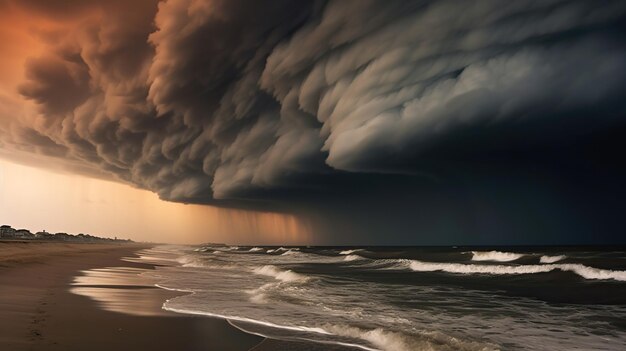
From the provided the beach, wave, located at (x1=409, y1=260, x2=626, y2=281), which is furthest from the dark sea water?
wave, located at (x1=409, y1=260, x2=626, y2=281)

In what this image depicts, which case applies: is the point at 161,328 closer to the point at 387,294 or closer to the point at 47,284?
the point at 47,284

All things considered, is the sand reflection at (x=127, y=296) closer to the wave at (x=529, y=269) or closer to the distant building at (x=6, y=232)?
the wave at (x=529, y=269)

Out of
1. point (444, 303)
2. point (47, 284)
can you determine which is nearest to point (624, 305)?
point (444, 303)

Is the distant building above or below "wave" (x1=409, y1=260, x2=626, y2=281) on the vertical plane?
above

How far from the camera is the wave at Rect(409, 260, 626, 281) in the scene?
95.6 feet

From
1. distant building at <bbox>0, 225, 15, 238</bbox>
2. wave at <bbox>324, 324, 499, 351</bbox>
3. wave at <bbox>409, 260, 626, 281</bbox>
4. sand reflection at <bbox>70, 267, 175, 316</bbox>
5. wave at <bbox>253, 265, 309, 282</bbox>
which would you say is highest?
distant building at <bbox>0, 225, 15, 238</bbox>

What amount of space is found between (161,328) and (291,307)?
543cm

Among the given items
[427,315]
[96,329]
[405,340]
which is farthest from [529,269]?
[96,329]

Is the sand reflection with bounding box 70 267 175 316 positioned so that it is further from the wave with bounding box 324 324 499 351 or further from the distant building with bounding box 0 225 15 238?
the distant building with bounding box 0 225 15 238

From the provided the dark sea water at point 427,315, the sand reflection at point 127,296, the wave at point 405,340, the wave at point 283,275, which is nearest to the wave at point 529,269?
the dark sea water at point 427,315

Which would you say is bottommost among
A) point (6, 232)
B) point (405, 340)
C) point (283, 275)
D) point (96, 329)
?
point (283, 275)

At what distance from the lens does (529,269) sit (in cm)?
3647

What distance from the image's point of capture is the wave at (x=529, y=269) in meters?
29.1

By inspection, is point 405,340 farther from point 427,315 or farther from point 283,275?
point 283,275
